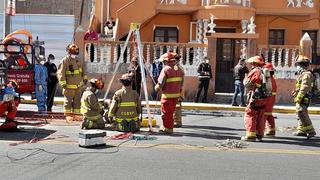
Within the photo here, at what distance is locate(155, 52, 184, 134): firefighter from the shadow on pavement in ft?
7.70

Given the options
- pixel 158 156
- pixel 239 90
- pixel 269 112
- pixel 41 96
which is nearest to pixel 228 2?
pixel 239 90

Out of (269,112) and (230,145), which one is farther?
(269,112)

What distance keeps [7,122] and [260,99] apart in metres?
5.08

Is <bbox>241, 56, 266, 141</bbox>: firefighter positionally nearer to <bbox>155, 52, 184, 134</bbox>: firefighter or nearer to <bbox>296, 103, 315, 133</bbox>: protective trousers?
<bbox>296, 103, 315, 133</bbox>: protective trousers

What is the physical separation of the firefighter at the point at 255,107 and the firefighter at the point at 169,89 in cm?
148

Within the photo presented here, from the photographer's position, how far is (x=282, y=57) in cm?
2000

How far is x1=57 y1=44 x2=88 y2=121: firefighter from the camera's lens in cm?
1273

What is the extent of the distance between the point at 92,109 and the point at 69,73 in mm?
2048

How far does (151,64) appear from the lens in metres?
19.1

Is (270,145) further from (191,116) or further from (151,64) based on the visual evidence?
(151,64)

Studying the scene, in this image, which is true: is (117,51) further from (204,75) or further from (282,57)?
(282,57)

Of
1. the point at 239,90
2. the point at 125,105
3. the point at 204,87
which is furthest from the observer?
the point at 204,87

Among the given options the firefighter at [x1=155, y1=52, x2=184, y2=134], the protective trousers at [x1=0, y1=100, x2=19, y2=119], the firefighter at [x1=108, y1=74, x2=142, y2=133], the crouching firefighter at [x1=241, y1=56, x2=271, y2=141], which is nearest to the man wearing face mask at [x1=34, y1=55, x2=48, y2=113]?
the protective trousers at [x1=0, y1=100, x2=19, y2=119]

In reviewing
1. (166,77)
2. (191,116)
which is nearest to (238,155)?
(166,77)
